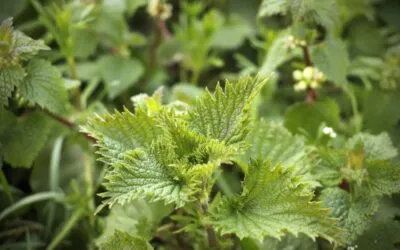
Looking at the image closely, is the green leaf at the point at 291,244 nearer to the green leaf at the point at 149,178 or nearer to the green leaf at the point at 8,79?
the green leaf at the point at 149,178

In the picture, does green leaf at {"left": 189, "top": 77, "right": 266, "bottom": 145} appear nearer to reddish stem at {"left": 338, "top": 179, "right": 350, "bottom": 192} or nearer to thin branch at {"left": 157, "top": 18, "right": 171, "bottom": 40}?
reddish stem at {"left": 338, "top": 179, "right": 350, "bottom": 192}

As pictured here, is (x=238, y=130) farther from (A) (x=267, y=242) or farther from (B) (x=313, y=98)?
(B) (x=313, y=98)

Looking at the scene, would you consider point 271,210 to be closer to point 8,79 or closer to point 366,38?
point 8,79

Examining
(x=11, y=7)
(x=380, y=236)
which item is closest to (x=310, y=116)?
(x=380, y=236)

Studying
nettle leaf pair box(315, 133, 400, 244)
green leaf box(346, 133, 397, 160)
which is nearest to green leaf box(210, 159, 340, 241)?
nettle leaf pair box(315, 133, 400, 244)

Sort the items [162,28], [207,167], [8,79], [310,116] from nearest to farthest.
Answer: [207,167]
[8,79]
[310,116]
[162,28]

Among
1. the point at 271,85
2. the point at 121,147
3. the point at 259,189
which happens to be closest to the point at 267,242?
the point at 259,189

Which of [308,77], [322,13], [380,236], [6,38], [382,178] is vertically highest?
[6,38]
